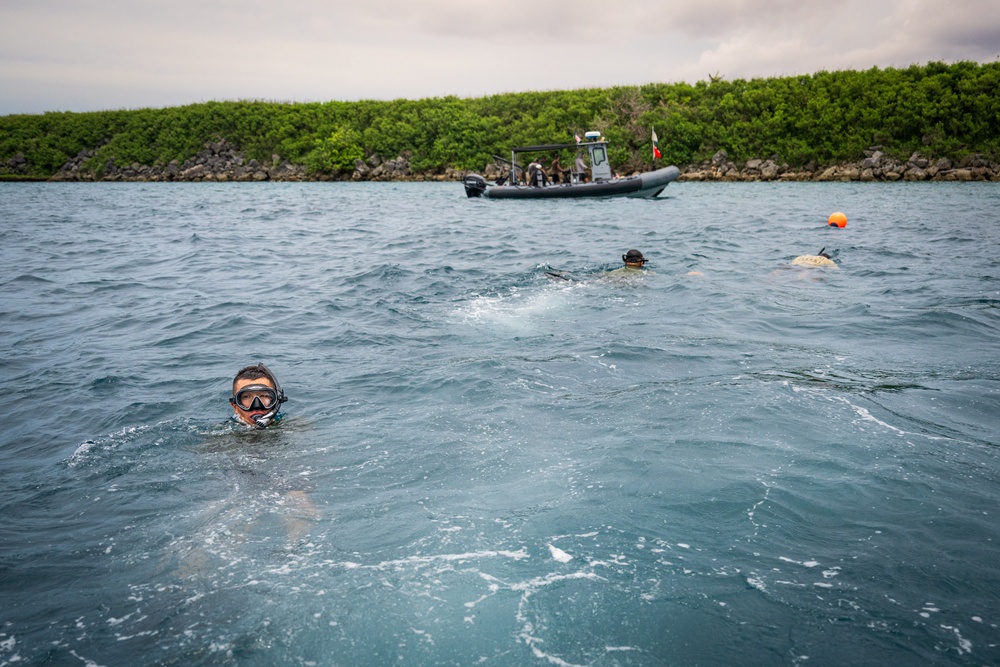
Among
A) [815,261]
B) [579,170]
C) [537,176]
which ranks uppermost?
[579,170]

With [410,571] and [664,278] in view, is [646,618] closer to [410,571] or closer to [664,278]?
A: [410,571]

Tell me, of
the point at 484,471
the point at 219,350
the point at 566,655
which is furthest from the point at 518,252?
the point at 566,655

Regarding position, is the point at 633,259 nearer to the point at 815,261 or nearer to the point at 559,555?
the point at 815,261

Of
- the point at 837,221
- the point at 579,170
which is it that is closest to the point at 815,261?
the point at 837,221

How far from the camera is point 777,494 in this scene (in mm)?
4410

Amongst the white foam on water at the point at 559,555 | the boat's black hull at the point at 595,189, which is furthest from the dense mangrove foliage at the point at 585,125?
the white foam on water at the point at 559,555

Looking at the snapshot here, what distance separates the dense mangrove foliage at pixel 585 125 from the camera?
155 ft

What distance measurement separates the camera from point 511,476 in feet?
15.7

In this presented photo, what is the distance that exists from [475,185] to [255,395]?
1018 inches

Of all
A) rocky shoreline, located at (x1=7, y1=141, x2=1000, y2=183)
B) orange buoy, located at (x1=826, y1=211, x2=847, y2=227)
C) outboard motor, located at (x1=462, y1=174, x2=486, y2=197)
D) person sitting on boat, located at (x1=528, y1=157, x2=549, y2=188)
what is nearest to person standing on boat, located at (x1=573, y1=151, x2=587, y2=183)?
person sitting on boat, located at (x1=528, y1=157, x2=549, y2=188)

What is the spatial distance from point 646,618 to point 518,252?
492 inches

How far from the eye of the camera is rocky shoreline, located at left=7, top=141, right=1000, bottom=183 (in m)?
43.4

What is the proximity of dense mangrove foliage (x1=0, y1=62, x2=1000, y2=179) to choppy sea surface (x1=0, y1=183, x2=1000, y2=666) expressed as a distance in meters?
41.7

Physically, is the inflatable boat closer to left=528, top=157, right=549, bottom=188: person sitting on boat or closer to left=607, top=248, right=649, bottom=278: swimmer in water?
left=528, top=157, right=549, bottom=188: person sitting on boat
